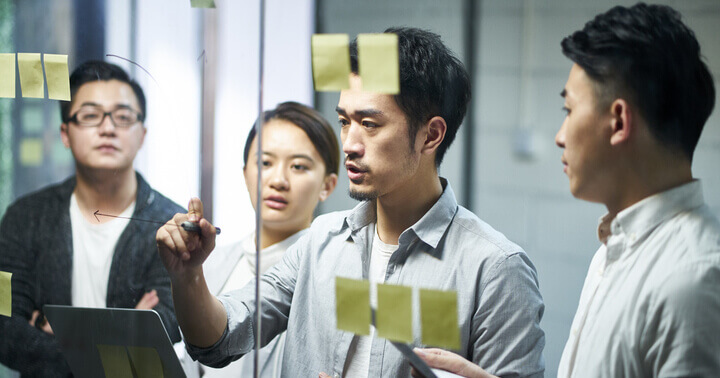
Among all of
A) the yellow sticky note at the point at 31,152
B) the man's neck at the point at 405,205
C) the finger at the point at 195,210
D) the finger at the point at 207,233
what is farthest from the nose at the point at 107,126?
the man's neck at the point at 405,205

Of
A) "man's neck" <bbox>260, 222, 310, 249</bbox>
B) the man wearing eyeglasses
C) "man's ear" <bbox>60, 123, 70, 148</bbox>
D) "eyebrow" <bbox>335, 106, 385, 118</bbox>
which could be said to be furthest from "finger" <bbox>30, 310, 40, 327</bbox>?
"eyebrow" <bbox>335, 106, 385, 118</bbox>

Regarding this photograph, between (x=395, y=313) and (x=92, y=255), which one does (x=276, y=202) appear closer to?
(x=395, y=313)

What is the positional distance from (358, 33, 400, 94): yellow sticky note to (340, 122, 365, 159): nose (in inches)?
3.3

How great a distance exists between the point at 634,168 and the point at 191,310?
2.68ft

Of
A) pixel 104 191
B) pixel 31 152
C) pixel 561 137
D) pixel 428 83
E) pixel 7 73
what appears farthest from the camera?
pixel 31 152

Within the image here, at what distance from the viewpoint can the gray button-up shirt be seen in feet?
3.45

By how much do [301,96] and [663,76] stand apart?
63 cm

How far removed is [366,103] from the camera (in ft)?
3.66

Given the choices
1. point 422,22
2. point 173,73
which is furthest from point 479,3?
point 173,73

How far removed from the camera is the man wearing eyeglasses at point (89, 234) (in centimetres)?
153

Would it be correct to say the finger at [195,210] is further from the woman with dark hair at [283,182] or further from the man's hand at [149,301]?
the man's hand at [149,301]

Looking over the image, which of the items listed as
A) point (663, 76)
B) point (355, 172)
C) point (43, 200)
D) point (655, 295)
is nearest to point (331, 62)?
point (355, 172)

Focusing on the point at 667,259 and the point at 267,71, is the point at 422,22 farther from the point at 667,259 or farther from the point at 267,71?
the point at 667,259

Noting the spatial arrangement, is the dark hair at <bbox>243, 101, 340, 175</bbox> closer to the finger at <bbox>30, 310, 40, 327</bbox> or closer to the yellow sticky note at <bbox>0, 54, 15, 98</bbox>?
the yellow sticky note at <bbox>0, 54, 15, 98</bbox>
